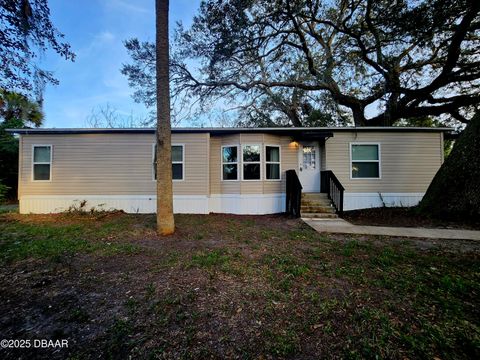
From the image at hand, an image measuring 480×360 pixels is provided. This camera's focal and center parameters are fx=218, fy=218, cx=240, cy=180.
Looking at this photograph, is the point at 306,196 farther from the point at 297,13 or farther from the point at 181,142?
the point at 297,13

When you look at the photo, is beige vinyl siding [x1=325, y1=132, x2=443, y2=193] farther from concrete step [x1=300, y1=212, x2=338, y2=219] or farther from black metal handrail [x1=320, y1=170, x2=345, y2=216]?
concrete step [x1=300, y1=212, x2=338, y2=219]

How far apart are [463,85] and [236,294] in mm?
15771

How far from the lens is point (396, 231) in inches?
224

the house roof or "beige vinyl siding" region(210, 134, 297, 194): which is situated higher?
the house roof

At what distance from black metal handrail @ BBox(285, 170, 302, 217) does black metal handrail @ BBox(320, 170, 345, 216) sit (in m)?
1.37

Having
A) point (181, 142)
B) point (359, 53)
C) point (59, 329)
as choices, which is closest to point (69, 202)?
point (181, 142)

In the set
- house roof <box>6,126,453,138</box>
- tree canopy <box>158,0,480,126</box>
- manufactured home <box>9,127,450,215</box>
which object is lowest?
manufactured home <box>9,127,450,215</box>

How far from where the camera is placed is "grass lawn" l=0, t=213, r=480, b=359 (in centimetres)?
193

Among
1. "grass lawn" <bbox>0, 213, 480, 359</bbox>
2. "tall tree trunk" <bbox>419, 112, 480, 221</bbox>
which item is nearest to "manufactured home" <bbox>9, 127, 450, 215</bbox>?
"tall tree trunk" <bbox>419, 112, 480, 221</bbox>

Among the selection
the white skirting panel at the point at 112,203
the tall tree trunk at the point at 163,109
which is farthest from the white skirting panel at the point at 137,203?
the tall tree trunk at the point at 163,109

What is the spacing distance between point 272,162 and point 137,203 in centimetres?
576

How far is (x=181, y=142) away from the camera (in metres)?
8.90

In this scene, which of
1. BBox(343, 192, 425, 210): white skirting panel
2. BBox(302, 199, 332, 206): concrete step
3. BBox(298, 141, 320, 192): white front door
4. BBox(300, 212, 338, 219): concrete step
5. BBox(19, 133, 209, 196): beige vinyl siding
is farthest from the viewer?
BBox(298, 141, 320, 192): white front door

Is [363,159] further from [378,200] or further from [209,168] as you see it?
[209,168]
